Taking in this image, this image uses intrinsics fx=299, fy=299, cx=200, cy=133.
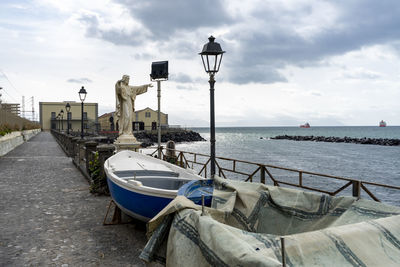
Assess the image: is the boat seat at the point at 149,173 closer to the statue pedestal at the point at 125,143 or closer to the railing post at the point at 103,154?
the railing post at the point at 103,154

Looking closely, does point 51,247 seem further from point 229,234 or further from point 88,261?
point 229,234

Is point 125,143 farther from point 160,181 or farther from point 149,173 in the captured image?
point 160,181

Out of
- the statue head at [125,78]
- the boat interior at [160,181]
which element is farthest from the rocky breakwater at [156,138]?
the boat interior at [160,181]

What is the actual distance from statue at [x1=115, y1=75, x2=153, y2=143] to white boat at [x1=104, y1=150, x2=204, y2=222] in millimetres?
3549

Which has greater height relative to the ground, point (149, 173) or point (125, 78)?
point (125, 78)

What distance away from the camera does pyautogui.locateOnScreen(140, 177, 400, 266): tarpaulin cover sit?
2164 mm

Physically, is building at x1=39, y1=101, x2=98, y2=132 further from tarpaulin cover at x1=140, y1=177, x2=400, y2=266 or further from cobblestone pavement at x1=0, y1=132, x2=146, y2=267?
tarpaulin cover at x1=140, y1=177, x2=400, y2=266

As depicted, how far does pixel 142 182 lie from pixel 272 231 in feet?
11.5

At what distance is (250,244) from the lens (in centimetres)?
224

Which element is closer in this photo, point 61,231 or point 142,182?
point 61,231

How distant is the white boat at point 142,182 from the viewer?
16.0ft

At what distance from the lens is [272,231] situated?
144 inches

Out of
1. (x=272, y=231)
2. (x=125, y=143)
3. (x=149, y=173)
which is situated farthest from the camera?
(x=125, y=143)

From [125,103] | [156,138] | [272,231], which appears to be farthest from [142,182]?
[156,138]
